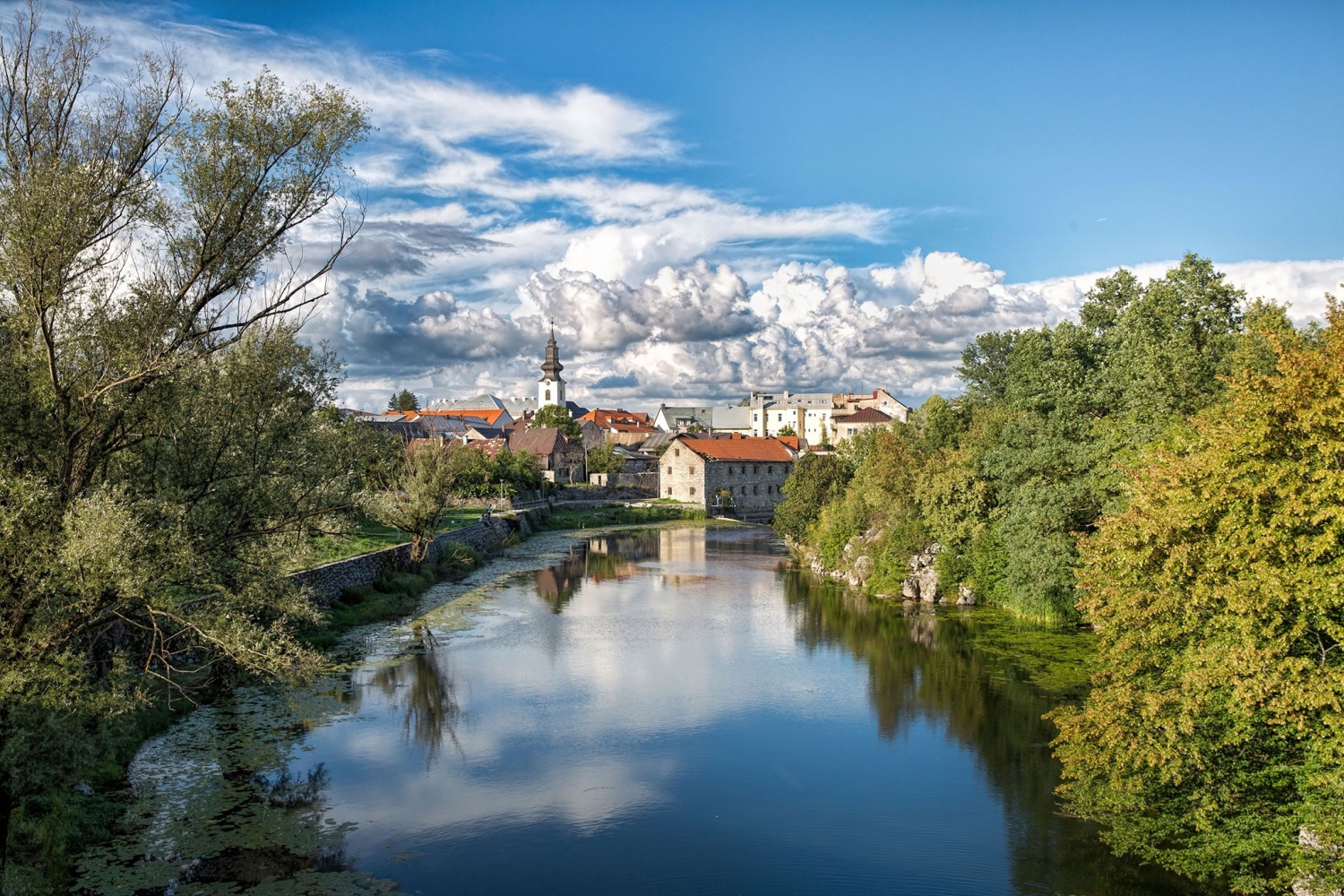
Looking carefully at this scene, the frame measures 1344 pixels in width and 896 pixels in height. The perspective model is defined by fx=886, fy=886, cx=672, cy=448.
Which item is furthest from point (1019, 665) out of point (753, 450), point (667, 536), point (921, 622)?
point (753, 450)

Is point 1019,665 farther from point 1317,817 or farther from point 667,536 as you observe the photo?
point 667,536

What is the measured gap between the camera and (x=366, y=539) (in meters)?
33.3

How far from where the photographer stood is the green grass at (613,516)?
58656 mm

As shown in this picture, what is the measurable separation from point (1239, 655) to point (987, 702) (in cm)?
860

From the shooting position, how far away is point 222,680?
59.6 ft

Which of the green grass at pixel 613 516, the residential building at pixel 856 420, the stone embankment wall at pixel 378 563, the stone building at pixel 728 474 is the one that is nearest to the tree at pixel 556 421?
the stone building at pixel 728 474

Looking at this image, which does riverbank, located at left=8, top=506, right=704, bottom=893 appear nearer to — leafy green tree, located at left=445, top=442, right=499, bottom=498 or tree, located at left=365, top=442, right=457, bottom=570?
tree, located at left=365, top=442, right=457, bottom=570

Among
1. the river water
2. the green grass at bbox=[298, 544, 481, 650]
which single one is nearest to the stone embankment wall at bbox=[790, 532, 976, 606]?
the river water

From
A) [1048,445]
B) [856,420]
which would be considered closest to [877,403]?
[856,420]

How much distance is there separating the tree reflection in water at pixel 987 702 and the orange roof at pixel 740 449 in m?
35.1

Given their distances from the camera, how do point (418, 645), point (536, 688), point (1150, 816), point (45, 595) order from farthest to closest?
point (418, 645)
point (536, 688)
point (1150, 816)
point (45, 595)

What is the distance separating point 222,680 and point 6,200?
10.4 meters

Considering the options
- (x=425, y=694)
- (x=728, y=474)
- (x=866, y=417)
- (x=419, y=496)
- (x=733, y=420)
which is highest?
(x=733, y=420)

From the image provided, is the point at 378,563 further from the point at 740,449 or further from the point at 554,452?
the point at 740,449
